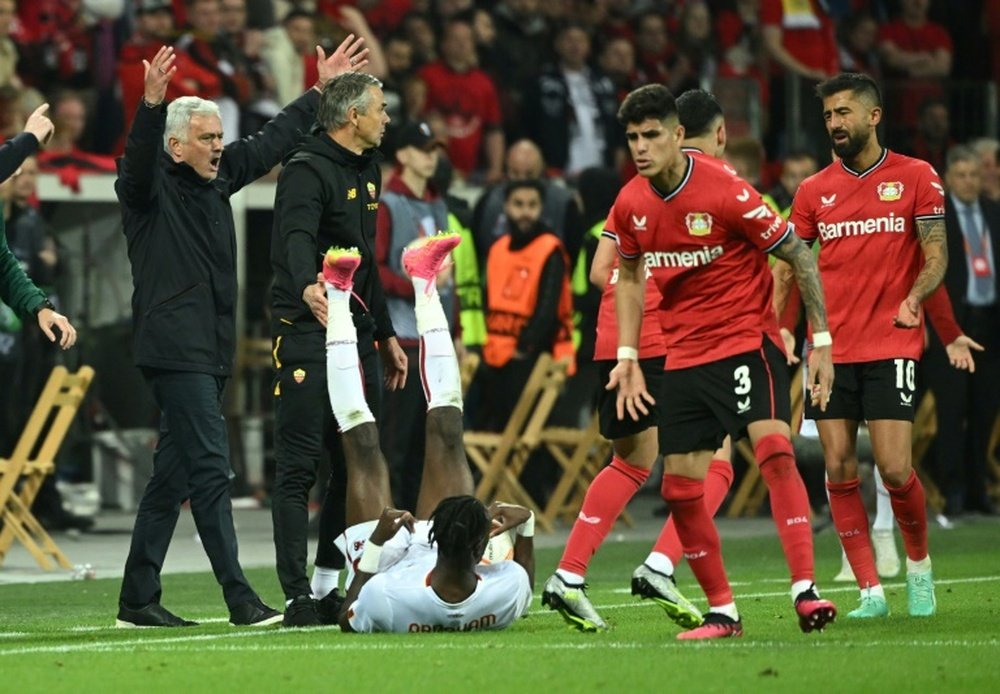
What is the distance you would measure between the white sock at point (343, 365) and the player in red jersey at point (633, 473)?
1101 mm

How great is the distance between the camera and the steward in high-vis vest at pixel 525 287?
17438 millimetres

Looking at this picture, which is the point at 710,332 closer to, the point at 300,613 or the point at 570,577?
the point at 570,577

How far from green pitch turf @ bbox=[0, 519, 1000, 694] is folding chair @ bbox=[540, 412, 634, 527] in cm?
529

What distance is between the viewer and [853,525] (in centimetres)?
1097

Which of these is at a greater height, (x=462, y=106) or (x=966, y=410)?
(x=462, y=106)

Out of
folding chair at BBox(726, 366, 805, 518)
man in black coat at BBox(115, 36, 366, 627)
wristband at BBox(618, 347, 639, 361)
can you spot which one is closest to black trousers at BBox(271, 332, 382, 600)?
man in black coat at BBox(115, 36, 366, 627)

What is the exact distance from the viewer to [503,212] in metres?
18.1

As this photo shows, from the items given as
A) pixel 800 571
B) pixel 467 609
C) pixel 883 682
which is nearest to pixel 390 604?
pixel 467 609

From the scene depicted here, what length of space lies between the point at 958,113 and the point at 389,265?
9486 millimetres

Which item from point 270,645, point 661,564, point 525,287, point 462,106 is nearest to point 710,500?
point 661,564

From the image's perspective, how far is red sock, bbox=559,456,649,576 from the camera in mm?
10250

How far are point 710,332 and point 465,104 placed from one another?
39.1 feet

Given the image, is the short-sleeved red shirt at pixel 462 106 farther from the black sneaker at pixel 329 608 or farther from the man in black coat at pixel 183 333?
the black sneaker at pixel 329 608

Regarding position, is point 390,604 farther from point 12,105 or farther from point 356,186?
point 12,105
